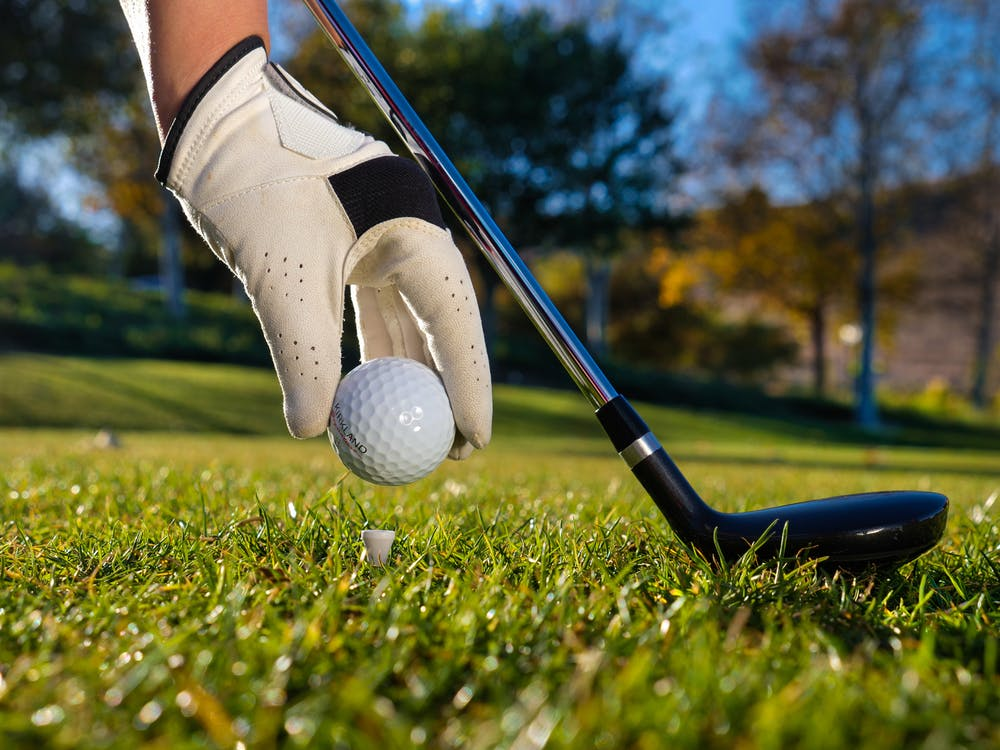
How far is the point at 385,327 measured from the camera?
7.65 ft

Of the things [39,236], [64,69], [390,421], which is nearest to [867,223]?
[64,69]

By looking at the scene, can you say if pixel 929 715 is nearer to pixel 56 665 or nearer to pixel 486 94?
pixel 56 665

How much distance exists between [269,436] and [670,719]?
12.0 meters

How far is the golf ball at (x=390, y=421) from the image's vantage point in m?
1.98

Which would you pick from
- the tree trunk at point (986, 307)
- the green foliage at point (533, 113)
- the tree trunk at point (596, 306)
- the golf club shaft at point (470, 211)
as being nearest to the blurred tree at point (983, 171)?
the tree trunk at point (986, 307)

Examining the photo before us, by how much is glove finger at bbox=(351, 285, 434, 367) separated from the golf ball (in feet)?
0.71

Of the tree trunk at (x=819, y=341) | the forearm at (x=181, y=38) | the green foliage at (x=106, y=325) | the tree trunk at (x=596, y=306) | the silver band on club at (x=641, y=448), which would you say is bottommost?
the tree trunk at (x=819, y=341)

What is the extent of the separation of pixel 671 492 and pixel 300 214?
109 cm

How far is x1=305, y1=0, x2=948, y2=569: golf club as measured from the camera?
66.7 inches

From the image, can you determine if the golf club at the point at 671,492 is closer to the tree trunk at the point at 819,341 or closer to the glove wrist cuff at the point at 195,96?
the glove wrist cuff at the point at 195,96

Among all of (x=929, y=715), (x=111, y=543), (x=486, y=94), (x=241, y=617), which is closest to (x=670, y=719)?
(x=929, y=715)

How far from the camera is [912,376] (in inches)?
1387

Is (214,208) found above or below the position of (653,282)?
above

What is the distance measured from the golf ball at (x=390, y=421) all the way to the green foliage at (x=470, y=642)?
178mm
